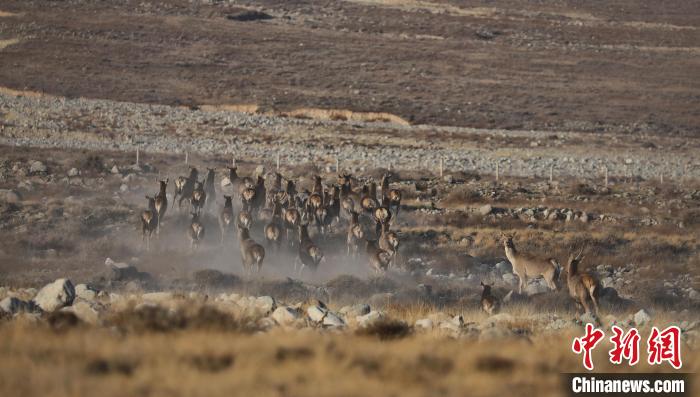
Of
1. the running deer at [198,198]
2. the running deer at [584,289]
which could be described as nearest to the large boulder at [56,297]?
the running deer at [584,289]

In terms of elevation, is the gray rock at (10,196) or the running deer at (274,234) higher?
the gray rock at (10,196)

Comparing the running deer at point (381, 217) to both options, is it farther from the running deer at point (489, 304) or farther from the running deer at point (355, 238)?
the running deer at point (489, 304)

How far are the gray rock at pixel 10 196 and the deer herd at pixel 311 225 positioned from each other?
423 cm

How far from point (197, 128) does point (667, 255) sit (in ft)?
100

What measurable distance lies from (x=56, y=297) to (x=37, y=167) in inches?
879

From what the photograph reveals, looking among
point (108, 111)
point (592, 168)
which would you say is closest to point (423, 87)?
point (108, 111)

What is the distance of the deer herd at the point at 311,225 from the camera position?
67.2ft

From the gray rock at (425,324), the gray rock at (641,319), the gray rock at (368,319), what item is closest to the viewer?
the gray rock at (368,319)

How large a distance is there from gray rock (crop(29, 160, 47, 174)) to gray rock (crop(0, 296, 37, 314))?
883 inches

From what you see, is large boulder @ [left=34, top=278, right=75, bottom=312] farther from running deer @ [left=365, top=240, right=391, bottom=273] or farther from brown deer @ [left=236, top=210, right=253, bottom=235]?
brown deer @ [left=236, top=210, right=253, bottom=235]

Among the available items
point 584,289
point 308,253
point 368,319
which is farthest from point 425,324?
point 308,253

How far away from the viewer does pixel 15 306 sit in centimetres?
1237

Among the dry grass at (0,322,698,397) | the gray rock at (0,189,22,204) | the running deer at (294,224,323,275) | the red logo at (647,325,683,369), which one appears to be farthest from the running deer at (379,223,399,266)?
the dry grass at (0,322,698,397)

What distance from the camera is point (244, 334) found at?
421 inches
